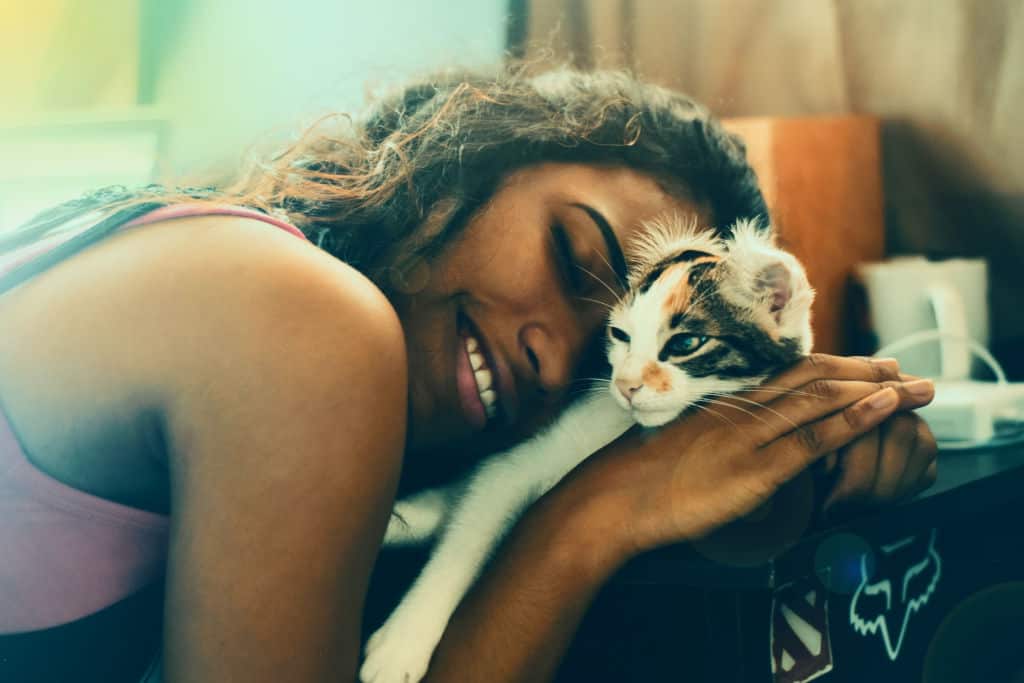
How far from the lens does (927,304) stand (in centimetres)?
141

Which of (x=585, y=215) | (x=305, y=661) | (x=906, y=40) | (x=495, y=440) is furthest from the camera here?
(x=906, y=40)

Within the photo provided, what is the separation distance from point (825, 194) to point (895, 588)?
958 mm

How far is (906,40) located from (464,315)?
1282 millimetres

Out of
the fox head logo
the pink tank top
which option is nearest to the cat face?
the fox head logo

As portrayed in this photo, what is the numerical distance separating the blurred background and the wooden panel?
0.17 ft

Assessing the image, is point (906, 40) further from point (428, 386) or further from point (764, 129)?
point (428, 386)

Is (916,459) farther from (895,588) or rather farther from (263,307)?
(263,307)

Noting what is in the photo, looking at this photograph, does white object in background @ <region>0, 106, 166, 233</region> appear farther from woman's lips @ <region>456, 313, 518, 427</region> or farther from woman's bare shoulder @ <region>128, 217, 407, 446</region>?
woman's bare shoulder @ <region>128, 217, 407, 446</region>

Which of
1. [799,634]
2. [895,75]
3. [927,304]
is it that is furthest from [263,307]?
[895,75]

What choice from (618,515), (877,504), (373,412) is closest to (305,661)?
(373,412)

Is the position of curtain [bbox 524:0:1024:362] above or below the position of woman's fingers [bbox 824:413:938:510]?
above

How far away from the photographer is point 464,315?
0.85 meters

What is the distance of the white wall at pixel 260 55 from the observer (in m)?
1.72

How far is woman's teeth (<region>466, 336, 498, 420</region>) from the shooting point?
85 centimetres
